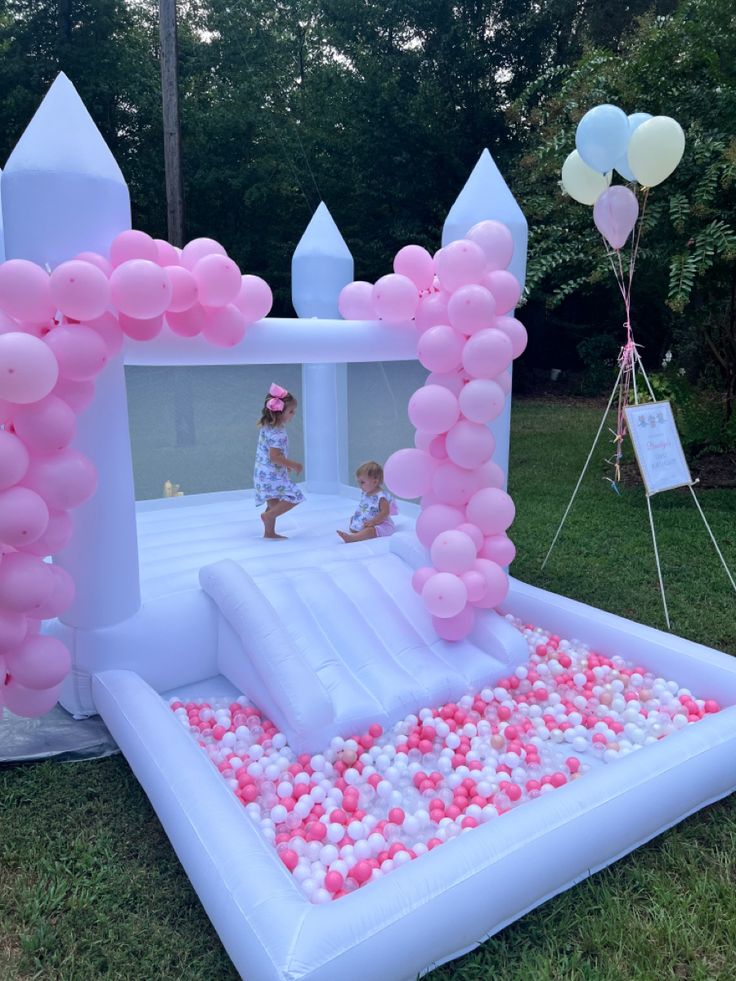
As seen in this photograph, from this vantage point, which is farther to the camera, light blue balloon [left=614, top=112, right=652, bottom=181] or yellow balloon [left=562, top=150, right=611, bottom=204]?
yellow balloon [left=562, top=150, right=611, bottom=204]

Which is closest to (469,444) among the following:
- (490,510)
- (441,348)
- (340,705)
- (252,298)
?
(490,510)

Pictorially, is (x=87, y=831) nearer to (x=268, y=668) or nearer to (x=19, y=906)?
(x=19, y=906)

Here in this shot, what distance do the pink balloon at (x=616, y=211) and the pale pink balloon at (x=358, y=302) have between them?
149 cm

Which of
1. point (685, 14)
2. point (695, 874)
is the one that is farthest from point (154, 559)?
point (685, 14)

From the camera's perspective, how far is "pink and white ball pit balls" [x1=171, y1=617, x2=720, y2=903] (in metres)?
2.58

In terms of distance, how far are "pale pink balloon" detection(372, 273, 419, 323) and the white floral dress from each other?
1265 mm

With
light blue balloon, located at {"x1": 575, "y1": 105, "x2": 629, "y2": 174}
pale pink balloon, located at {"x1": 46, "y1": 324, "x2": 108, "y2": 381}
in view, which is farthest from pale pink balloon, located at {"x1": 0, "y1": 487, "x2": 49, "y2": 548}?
light blue balloon, located at {"x1": 575, "y1": 105, "x2": 629, "y2": 174}

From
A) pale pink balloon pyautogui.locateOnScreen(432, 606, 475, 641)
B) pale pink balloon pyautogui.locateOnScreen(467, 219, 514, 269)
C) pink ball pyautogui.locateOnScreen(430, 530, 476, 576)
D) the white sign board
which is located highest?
pale pink balloon pyautogui.locateOnScreen(467, 219, 514, 269)

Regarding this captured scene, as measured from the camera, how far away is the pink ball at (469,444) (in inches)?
140

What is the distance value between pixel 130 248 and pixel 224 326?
472 mm

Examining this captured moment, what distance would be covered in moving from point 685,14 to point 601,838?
24.8 feet

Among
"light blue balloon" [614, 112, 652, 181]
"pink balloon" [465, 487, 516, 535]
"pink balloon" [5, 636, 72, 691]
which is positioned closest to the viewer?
"pink balloon" [5, 636, 72, 691]

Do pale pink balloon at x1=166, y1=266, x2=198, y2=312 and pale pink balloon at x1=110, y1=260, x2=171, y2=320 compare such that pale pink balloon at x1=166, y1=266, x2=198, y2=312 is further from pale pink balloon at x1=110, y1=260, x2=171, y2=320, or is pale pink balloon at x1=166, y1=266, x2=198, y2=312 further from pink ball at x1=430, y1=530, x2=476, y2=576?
pink ball at x1=430, y1=530, x2=476, y2=576

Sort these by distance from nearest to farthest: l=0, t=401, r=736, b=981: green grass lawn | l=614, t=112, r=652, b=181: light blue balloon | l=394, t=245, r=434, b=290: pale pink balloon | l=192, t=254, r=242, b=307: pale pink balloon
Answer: l=0, t=401, r=736, b=981: green grass lawn, l=192, t=254, r=242, b=307: pale pink balloon, l=394, t=245, r=434, b=290: pale pink balloon, l=614, t=112, r=652, b=181: light blue balloon
